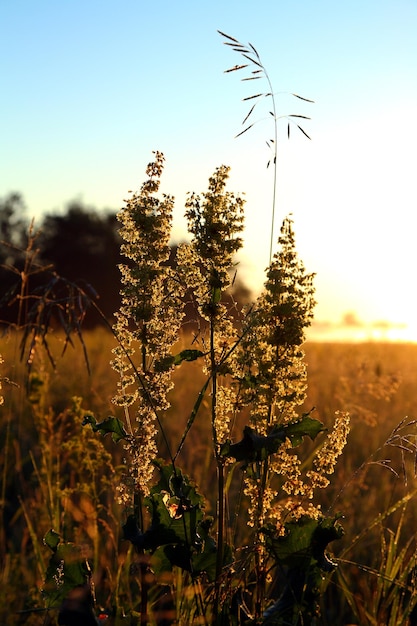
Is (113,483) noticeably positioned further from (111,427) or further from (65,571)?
(111,427)

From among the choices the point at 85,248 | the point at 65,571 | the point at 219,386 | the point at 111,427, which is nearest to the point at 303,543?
the point at 219,386

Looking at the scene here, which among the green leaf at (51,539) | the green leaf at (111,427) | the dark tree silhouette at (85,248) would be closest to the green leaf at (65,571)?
the green leaf at (51,539)

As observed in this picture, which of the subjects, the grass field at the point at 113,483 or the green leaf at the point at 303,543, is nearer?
the green leaf at the point at 303,543

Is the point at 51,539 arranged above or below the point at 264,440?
below

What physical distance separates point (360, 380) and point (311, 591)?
3.41 metres

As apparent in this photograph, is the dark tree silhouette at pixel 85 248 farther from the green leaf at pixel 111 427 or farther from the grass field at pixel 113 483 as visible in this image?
the green leaf at pixel 111 427

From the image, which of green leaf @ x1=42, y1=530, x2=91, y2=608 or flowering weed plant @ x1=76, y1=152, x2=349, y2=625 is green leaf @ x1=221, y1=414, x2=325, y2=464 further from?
green leaf @ x1=42, y1=530, x2=91, y2=608

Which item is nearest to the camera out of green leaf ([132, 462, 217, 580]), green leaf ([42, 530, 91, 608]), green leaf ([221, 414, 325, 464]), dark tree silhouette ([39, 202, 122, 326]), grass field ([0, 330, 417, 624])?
green leaf ([221, 414, 325, 464])

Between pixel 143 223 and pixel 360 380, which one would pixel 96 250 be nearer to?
pixel 360 380

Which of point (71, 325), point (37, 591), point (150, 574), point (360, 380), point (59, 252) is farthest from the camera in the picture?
point (59, 252)

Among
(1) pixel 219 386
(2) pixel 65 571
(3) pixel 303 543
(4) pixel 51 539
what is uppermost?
(1) pixel 219 386

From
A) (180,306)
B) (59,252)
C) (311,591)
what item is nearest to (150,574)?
(311,591)

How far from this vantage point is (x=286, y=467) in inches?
105

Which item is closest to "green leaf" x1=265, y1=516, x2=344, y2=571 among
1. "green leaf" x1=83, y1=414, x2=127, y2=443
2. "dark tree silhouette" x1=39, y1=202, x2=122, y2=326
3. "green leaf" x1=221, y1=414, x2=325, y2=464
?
"green leaf" x1=221, y1=414, x2=325, y2=464
